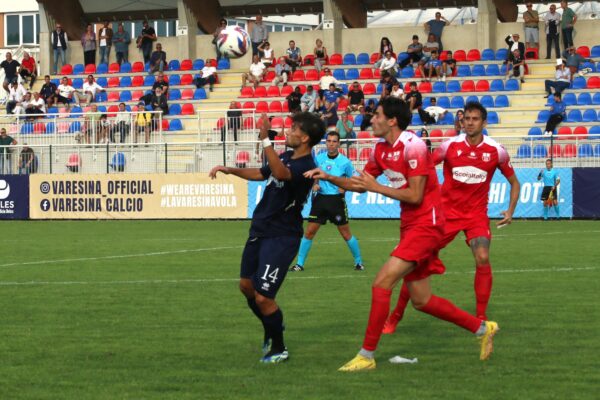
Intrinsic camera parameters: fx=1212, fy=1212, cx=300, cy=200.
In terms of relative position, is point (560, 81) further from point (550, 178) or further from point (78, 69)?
point (78, 69)

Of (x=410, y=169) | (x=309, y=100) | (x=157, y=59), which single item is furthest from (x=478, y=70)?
(x=410, y=169)

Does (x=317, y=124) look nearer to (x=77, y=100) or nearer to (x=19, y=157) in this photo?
(x=19, y=157)

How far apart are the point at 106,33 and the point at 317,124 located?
1546 inches

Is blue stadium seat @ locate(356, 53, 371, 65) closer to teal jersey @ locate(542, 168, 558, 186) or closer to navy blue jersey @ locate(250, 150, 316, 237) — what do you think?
teal jersey @ locate(542, 168, 558, 186)

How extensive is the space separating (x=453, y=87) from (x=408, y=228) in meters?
31.0

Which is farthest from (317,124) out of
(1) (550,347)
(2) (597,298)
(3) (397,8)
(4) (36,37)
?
(4) (36,37)

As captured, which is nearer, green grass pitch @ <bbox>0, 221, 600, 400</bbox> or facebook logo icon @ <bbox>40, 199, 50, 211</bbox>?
green grass pitch @ <bbox>0, 221, 600, 400</bbox>

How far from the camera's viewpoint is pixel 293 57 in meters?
43.1

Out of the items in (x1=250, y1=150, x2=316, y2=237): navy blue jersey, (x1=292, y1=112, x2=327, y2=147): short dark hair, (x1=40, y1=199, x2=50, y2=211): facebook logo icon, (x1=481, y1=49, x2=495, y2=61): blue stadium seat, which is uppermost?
(x1=481, y1=49, x2=495, y2=61): blue stadium seat

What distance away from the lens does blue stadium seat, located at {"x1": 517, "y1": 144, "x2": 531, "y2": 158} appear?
109ft

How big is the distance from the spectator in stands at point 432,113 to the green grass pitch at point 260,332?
50.0 ft

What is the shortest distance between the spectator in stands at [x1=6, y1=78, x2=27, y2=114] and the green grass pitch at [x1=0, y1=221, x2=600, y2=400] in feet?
75.7

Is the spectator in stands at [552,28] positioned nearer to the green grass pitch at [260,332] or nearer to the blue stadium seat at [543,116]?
the blue stadium seat at [543,116]

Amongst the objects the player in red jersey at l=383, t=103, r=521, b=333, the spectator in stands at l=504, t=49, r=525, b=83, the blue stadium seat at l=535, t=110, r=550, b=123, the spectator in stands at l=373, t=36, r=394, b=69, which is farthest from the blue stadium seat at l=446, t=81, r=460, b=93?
the player in red jersey at l=383, t=103, r=521, b=333
